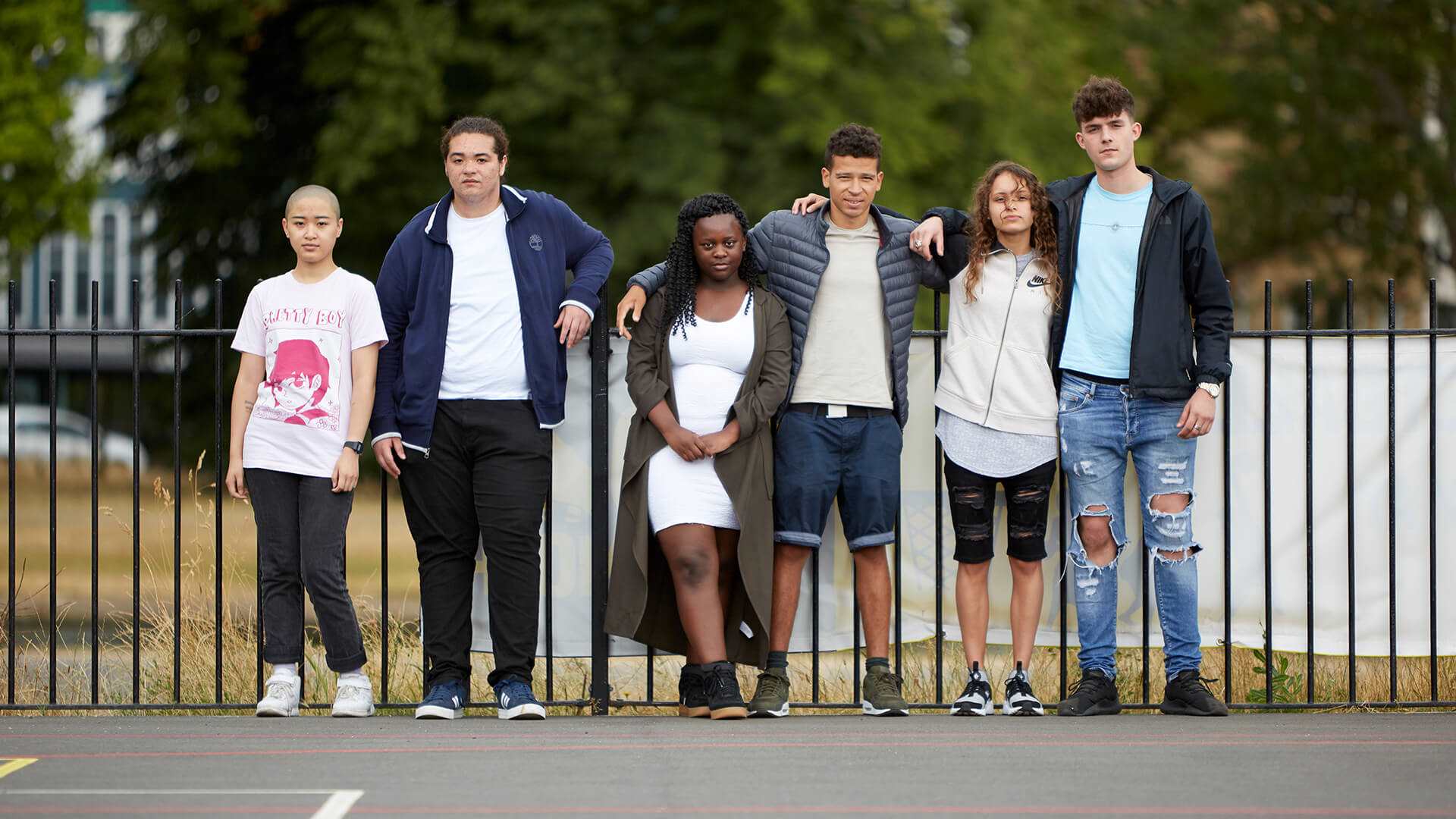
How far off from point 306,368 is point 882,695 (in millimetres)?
2346

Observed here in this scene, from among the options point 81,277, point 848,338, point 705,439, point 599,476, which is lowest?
point 599,476

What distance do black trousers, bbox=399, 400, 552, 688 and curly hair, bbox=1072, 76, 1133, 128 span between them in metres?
2.25

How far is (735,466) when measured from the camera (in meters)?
6.46

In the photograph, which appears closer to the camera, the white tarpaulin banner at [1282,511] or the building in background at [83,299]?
the white tarpaulin banner at [1282,511]

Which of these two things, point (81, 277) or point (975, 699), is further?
point (81, 277)

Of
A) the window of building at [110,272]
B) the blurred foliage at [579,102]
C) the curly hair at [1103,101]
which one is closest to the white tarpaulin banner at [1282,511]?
the curly hair at [1103,101]

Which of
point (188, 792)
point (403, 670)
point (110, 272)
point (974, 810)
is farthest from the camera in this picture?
point (110, 272)

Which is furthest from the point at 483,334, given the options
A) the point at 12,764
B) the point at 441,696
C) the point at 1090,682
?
the point at 1090,682

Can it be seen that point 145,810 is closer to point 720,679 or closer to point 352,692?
point 352,692

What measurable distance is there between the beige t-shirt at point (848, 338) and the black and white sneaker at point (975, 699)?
3.41 ft

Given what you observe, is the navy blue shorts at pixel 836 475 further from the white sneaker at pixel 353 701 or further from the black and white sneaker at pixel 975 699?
the white sneaker at pixel 353 701

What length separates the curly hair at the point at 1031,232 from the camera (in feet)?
21.4

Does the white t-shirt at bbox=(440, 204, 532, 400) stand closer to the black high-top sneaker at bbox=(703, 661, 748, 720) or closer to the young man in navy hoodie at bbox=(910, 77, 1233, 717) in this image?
the black high-top sneaker at bbox=(703, 661, 748, 720)

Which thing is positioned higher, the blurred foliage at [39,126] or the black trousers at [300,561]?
the blurred foliage at [39,126]
